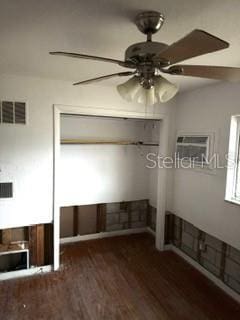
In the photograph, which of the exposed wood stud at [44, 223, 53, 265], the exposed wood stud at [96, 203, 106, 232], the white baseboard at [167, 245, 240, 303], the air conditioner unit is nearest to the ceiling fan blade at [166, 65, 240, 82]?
the air conditioner unit

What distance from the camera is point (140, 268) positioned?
3.16m

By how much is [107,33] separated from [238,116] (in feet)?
5.62

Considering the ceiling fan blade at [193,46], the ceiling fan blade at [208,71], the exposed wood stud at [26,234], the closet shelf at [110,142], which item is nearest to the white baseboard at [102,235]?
the exposed wood stud at [26,234]

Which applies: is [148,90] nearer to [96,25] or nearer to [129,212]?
[96,25]

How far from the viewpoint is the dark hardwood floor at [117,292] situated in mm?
2344

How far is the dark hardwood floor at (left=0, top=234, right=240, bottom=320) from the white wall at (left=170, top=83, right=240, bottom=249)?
665 mm

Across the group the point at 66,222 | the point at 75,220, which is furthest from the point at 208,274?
the point at 66,222

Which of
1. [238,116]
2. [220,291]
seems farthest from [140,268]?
[238,116]

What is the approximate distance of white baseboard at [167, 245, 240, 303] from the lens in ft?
8.53

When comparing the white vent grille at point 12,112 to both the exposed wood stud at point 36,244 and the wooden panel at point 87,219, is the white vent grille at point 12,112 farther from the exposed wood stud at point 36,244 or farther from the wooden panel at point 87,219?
the wooden panel at point 87,219

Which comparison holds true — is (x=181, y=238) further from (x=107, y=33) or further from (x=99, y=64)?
(x=107, y=33)

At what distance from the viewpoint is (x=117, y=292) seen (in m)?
2.66

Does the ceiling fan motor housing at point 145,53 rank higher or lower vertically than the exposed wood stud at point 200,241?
higher

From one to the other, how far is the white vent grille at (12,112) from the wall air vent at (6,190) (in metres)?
0.72
